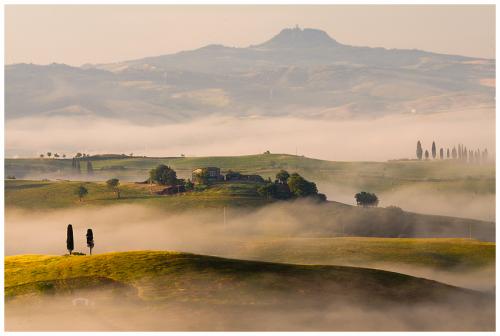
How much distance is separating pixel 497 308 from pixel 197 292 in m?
56.0

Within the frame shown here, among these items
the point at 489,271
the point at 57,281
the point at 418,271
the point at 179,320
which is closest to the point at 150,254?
the point at 57,281

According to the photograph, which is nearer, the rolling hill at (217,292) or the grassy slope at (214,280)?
the rolling hill at (217,292)

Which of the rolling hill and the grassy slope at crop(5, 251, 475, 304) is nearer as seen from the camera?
the rolling hill

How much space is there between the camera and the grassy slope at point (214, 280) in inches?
5704

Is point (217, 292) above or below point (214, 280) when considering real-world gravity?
below

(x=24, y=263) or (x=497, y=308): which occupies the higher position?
(x=24, y=263)

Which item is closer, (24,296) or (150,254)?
(24,296)

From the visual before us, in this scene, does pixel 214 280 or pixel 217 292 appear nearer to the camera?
pixel 217 292

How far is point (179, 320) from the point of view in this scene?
13550 cm

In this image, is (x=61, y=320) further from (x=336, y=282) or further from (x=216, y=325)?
(x=336, y=282)

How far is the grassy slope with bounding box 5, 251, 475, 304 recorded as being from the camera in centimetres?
14488

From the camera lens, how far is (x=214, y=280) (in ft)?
486

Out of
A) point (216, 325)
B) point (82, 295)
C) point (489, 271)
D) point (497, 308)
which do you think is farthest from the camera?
point (489, 271)

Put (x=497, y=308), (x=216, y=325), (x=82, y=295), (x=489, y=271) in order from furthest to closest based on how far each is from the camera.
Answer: (x=489, y=271) → (x=497, y=308) → (x=82, y=295) → (x=216, y=325)
